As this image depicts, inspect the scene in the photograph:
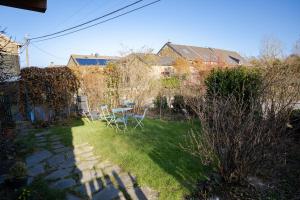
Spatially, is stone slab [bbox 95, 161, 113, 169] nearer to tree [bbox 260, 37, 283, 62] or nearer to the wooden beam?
the wooden beam

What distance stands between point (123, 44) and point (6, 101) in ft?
33.7

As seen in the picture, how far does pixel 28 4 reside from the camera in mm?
2553

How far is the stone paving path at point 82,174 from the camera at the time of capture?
3.37m

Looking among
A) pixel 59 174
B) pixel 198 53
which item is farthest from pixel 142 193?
pixel 198 53

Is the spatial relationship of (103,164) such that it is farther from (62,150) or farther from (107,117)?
(107,117)

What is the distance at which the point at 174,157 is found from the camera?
186 inches

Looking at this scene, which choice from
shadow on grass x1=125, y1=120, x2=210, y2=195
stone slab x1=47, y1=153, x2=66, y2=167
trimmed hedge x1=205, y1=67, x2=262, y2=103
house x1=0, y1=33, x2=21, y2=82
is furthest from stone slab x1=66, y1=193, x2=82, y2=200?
trimmed hedge x1=205, y1=67, x2=262, y2=103

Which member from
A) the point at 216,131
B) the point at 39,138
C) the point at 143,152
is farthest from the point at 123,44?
the point at 216,131

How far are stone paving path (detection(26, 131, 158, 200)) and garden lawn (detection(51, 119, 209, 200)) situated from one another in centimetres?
21

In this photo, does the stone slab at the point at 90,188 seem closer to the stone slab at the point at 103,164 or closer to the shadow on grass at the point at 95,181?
the shadow on grass at the point at 95,181

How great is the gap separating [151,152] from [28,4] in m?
3.78

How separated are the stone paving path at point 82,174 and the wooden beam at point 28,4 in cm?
270

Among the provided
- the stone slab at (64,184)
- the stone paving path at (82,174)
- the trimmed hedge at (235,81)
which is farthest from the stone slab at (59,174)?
the trimmed hedge at (235,81)

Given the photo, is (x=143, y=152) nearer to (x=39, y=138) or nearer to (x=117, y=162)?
(x=117, y=162)
